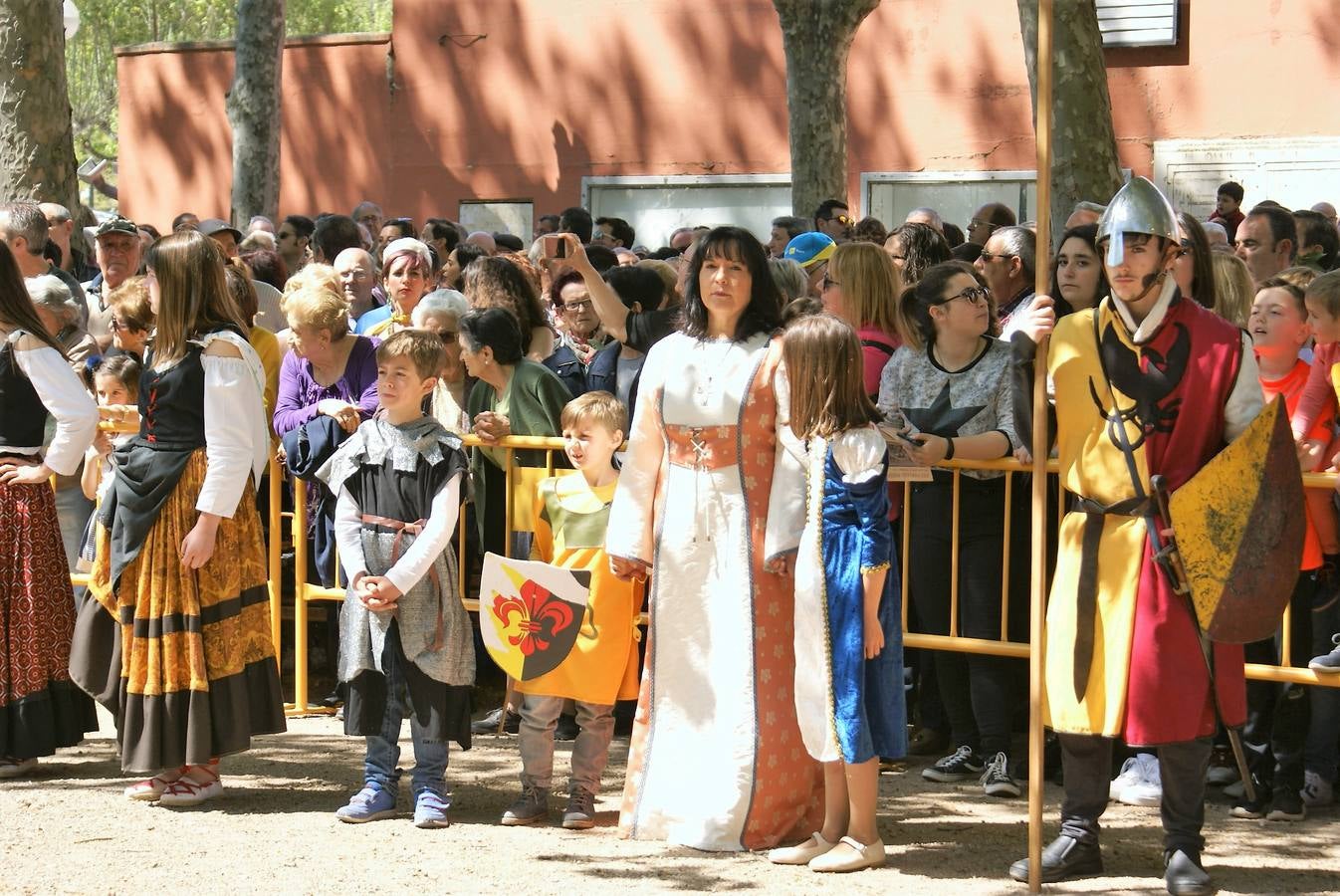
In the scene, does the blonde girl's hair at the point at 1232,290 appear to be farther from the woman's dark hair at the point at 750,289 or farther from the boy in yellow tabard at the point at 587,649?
the boy in yellow tabard at the point at 587,649

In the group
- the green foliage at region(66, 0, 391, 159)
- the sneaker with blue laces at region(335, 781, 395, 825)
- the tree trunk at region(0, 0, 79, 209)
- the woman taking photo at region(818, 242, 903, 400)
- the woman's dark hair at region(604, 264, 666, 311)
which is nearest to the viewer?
the sneaker with blue laces at region(335, 781, 395, 825)

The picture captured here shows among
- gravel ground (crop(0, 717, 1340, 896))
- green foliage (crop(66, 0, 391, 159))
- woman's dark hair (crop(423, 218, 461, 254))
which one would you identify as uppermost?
green foliage (crop(66, 0, 391, 159))

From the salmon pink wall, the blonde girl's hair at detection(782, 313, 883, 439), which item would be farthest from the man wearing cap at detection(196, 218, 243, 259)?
the salmon pink wall

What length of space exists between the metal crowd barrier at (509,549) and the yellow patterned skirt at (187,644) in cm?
74

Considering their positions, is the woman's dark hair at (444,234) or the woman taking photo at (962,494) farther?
the woman's dark hair at (444,234)

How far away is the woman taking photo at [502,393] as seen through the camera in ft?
23.3

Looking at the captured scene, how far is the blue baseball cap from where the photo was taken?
8797 mm

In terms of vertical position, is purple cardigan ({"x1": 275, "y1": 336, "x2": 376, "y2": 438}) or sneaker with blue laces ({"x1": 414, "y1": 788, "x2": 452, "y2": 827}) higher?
purple cardigan ({"x1": 275, "y1": 336, "x2": 376, "y2": 438})

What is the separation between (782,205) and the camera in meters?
19.5

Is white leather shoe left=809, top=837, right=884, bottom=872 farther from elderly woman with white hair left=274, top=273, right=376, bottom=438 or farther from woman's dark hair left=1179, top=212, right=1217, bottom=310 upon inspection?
elderly woman with white hair left=274, top=273, right=376, bottom=438

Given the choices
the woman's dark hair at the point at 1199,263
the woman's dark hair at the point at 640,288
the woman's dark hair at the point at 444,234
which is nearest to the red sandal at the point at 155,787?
the woman's dark hair at the point at 640,288

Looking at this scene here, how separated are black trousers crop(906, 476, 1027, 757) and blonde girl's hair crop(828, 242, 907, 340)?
712mm

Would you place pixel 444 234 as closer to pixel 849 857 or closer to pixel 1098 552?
pixel 849 857

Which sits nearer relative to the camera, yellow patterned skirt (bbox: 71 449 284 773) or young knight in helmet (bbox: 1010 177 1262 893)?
young knight in helmet (bbox: 1010 177 1262 893)
